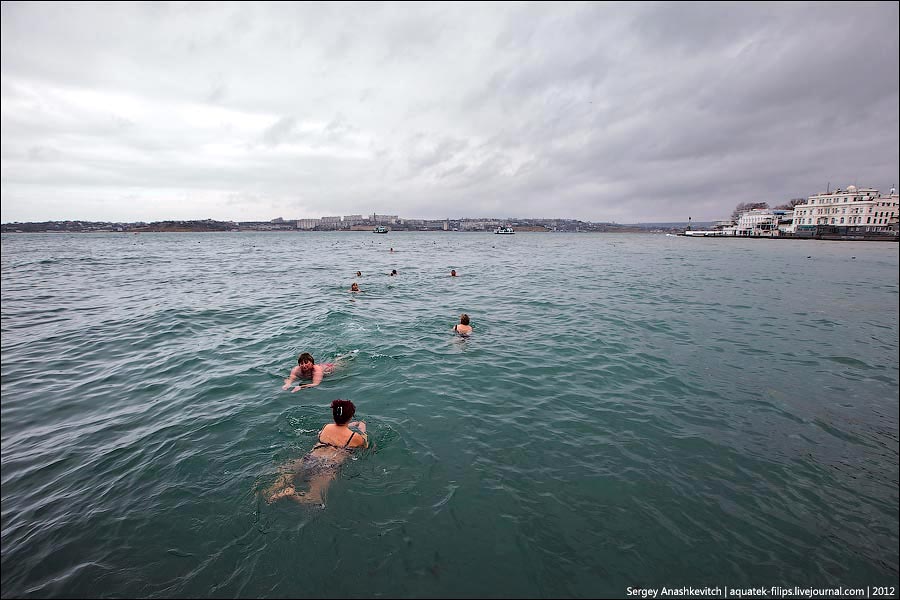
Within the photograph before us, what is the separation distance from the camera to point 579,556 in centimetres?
488

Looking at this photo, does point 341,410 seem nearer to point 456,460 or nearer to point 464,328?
point 456,460

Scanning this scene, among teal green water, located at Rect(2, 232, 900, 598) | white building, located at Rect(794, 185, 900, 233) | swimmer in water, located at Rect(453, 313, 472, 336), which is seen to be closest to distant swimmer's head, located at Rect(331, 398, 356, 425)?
teal green water, located at Rect(2, 232, 900, 598)

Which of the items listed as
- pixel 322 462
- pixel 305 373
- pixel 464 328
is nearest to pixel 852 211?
pixel 464 328

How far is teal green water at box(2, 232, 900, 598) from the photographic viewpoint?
470 centimetres

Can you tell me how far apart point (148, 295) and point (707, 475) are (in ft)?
96.8

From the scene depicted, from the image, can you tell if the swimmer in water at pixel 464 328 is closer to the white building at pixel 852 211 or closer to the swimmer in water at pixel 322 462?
the swimmer in water at pixel 322 462

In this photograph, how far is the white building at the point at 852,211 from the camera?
99.6 m

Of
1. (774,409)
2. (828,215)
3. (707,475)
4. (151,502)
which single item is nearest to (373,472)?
(151,502)

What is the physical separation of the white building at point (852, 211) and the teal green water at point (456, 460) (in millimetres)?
134537

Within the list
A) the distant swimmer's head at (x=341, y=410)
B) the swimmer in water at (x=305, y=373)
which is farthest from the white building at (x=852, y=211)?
the distant swimmer's head at (x=341, y=410)

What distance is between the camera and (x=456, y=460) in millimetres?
6875

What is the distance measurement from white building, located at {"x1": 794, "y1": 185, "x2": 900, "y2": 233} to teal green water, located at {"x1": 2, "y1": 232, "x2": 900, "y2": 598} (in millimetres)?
134537

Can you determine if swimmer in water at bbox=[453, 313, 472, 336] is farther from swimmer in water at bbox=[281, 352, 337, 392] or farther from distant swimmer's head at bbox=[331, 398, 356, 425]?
distant swimmer's head at bbox=[331, 398, 356, 425]

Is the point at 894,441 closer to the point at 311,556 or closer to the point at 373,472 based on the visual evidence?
the point at 373,472
